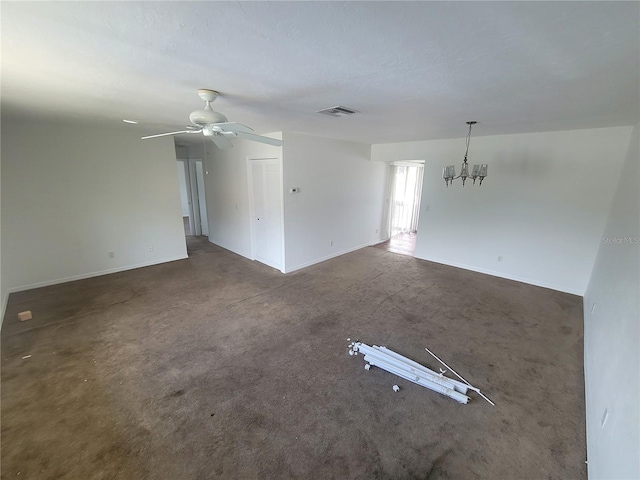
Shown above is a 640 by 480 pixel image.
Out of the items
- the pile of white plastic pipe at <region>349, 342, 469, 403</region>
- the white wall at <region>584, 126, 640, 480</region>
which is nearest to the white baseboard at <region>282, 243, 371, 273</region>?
the pile of white plastic pipe at <region>349, 342, 469, 403</region>

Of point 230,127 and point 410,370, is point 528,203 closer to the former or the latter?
point 410,370

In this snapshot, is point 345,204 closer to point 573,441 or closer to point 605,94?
point 605,94

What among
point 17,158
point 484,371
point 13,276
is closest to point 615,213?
point 484,371

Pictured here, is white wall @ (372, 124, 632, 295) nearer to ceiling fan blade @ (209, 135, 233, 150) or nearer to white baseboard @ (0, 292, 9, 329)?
ceiling fan blade @ (209, 135, 233, 150)

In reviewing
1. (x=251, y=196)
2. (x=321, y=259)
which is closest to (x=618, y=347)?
(x=321, y=259)

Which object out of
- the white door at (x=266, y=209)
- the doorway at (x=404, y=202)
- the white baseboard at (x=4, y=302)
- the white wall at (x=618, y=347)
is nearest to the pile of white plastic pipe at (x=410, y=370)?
the white wall at (x=618, y=347)

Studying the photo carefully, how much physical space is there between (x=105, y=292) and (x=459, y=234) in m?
6.26

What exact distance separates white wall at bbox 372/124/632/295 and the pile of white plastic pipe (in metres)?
3.35

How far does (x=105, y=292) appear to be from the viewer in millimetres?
3965

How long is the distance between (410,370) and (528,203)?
3774 millimetres

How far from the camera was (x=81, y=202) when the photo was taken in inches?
169

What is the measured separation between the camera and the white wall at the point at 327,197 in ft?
15.2

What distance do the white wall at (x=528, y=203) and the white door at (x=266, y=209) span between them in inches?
117

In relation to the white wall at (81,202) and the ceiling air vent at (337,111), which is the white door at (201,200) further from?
the ceiling air vent at (337,111)
